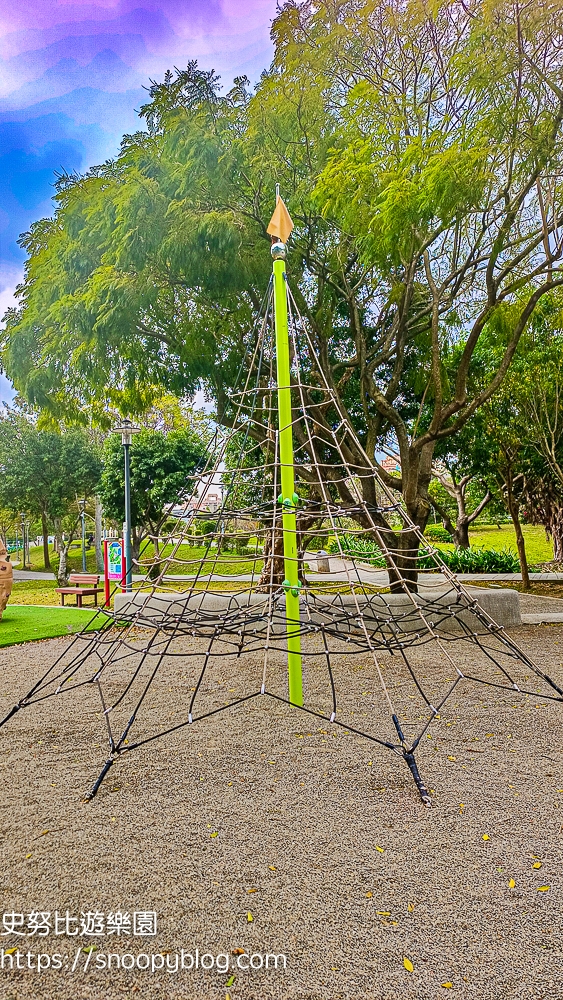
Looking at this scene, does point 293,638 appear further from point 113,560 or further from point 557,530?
point 557,530

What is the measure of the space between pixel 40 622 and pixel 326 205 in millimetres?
6357

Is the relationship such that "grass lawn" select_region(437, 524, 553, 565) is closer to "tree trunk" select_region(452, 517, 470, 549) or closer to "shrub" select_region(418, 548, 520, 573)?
"tree trunk" select_region(452, 517, 470, 549)

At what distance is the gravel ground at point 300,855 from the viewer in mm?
1481

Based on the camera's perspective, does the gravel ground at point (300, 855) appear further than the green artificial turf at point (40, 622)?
No

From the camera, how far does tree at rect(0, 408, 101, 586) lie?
55.0 ft

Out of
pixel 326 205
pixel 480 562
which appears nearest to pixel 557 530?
pixel 480 562

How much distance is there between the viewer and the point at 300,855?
2023 mm

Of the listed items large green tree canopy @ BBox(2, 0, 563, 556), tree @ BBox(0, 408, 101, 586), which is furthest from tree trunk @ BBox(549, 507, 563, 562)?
tree @ BBox(0, 408, 101, 586)

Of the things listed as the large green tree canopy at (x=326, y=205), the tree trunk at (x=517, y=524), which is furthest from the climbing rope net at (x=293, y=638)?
the tree trunk at (x=517, y=524)

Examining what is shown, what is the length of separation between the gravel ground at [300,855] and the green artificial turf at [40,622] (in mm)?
3504

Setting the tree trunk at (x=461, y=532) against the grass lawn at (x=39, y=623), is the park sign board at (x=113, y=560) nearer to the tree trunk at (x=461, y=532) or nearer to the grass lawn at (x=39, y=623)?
the grass lawn at (x=39, y=623)

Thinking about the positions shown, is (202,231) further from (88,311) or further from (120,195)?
(88,311)

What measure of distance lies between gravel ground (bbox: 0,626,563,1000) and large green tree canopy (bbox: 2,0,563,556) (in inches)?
149

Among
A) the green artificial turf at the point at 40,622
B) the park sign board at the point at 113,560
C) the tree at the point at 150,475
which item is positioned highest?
the tree at the point at 150,475
